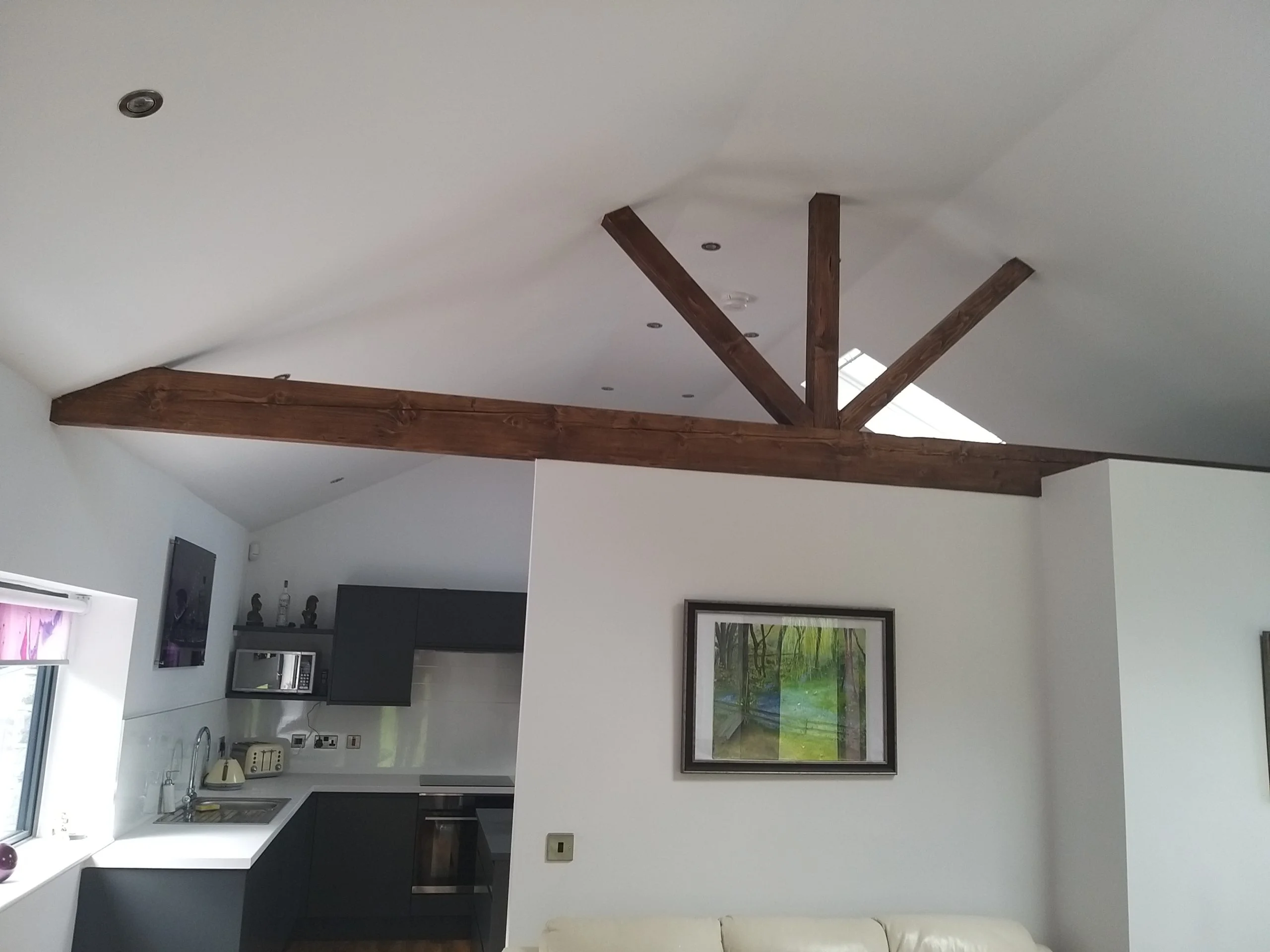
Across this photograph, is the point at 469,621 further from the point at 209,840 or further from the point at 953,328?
the point at 953,328

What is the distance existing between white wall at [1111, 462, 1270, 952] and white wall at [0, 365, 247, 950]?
3.72 m

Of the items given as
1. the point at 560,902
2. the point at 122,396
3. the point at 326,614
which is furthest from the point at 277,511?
the point at 560,902

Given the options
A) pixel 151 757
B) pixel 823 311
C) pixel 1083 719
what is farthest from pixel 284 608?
pixel 1083 719

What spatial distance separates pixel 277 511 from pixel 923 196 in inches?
174

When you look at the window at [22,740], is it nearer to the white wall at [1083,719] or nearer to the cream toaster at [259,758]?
the cream toaster at [259,758]

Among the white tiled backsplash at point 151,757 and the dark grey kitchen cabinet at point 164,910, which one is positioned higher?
the white tiled backsplash at point 151,757

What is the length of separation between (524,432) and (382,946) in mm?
3706

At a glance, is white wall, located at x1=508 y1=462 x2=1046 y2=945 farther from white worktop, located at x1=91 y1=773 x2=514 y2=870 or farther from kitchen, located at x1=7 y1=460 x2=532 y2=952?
white worktop, located at x1=91 y1=773 x2=514 y2=870

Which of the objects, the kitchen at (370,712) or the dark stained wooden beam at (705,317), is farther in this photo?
the kitchen at (370,712)

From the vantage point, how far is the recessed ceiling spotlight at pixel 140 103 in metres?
1.92

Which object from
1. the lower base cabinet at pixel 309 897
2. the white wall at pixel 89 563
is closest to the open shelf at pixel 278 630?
the white wall at pixel 89 563

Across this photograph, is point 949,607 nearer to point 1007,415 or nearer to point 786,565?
A: point 786,565

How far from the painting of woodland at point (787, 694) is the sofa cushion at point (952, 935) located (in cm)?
56

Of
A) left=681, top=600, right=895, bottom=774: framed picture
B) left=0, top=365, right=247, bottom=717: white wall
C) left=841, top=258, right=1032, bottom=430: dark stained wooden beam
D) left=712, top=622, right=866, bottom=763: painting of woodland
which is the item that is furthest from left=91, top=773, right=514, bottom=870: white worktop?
left=841, top=258, right=1032, bottom=430: dark stained wooden beam
